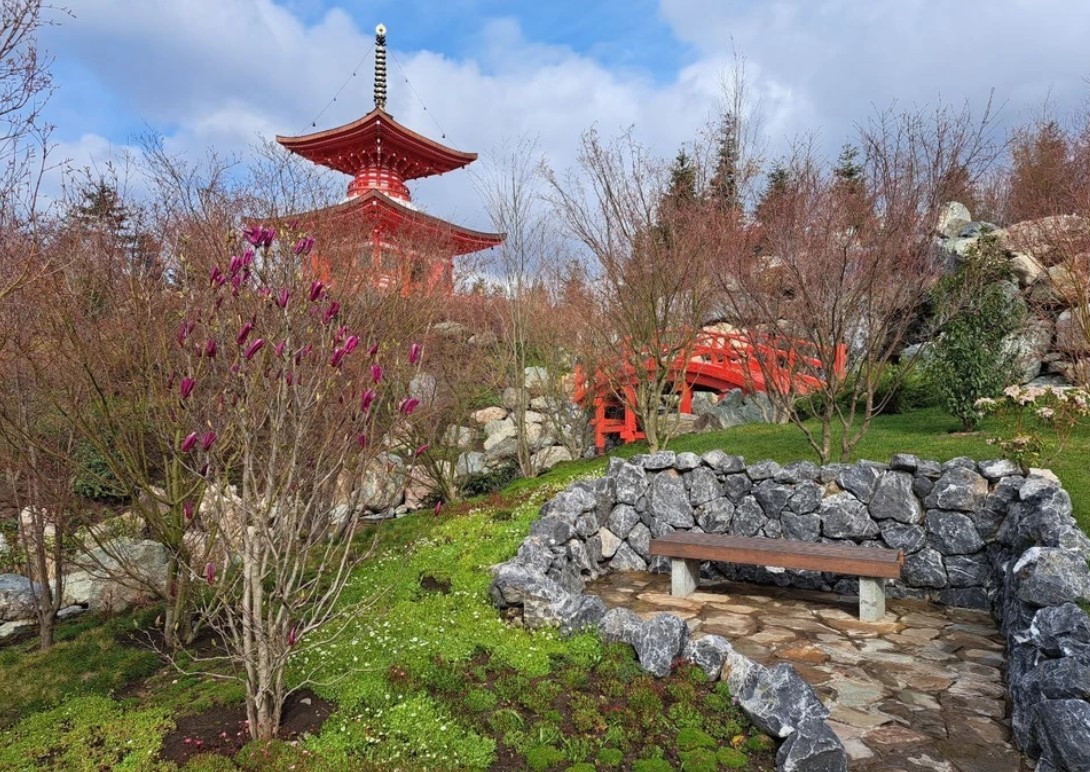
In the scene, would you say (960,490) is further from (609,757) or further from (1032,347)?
(1032,347)

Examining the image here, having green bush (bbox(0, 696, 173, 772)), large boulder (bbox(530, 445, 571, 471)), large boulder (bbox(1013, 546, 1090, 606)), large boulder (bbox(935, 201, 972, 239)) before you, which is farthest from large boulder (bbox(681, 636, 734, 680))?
large boulder (bbox(935, 201, 972, 239))

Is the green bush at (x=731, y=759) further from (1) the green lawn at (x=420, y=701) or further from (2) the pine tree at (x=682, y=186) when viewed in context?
(2) the pine tree at (x=682, y=186)

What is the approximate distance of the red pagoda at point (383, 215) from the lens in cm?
846

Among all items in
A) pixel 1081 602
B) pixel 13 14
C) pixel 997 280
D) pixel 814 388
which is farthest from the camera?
pixel 814 388

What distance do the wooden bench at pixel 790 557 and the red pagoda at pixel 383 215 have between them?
4.01 m

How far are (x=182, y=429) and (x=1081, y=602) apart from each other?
5.97 meters

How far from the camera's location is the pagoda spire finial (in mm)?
24016

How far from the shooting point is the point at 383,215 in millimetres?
12578

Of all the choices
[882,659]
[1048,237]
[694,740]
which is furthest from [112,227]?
[1048,237]

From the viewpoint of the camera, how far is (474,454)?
15.5m

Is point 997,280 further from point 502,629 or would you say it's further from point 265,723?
point 265,723

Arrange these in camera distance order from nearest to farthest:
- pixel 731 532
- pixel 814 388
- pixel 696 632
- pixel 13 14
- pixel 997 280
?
pixel 13 14 < pixel 696 632 < pixel 731 532 < pixel 997 280 < pixel 814 388

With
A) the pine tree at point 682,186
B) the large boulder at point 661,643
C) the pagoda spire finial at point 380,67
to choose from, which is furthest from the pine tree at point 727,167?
the pagoda spire finial at point 380,67

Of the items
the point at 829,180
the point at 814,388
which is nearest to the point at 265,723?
the point at 829,180
